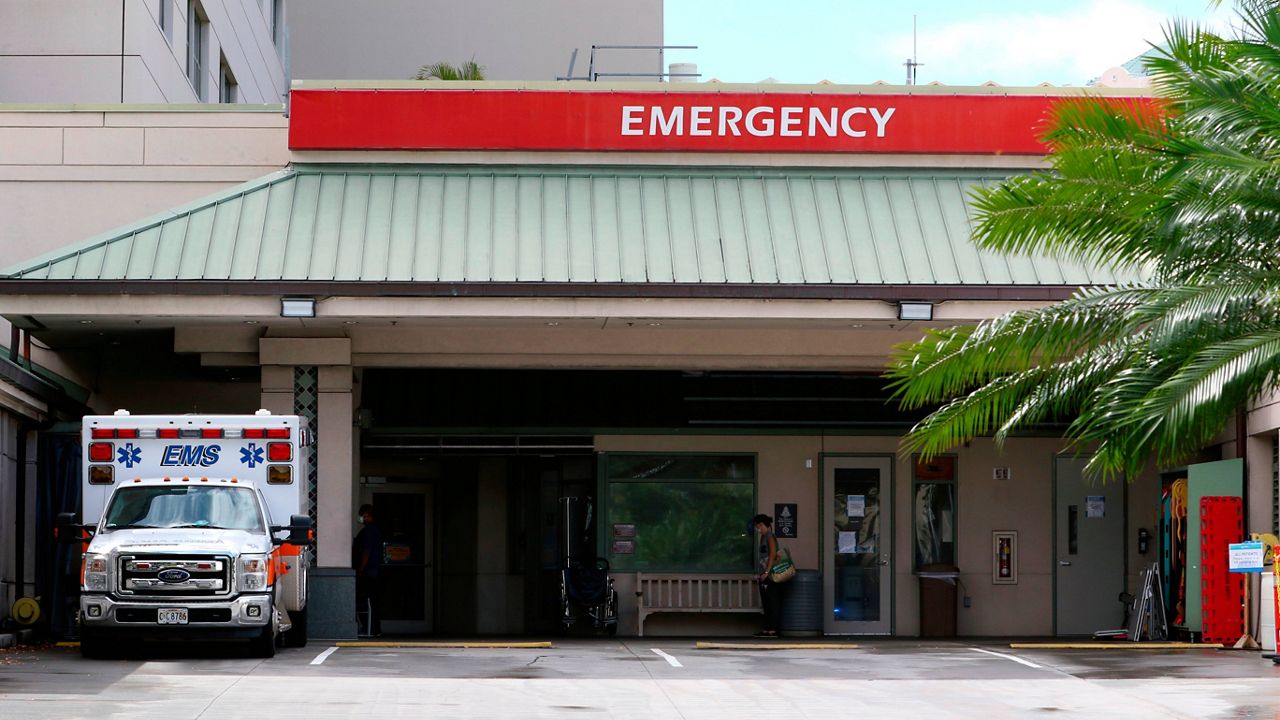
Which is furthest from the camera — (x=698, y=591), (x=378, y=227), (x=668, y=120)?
(x=698, y=591)

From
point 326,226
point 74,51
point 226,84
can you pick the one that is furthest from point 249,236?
point 226,84

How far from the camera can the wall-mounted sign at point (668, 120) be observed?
76.7ft

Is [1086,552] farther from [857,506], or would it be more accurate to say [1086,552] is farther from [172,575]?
[172,575]

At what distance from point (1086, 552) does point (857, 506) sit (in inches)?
139

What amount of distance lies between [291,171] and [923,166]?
8616 millimetres

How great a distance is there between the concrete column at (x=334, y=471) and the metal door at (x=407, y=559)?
5.53 metres

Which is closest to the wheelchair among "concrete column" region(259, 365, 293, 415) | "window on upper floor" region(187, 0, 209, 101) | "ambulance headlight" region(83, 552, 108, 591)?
"concrete column" region(259, 365, 293, 415)

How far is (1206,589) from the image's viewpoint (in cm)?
2152

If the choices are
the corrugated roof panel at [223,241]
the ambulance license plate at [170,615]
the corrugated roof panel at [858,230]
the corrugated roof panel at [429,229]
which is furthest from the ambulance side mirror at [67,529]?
the corrugated roof panel at [858,230]

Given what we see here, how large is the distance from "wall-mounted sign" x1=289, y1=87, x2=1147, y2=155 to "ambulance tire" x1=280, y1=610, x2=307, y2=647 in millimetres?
6655

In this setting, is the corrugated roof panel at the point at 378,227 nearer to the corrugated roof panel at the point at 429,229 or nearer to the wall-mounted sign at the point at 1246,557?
the corrugated roof panel at the point at 429,229

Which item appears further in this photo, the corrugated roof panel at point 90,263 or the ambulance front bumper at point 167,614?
the corrugated roof panel at point 90,263

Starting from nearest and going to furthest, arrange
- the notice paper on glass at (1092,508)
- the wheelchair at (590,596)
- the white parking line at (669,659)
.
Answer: the white parking line at (669,659) → the wheelchair at (590,596) → the notice paper on glass at (1092,508)

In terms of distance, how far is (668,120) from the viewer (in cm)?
2352
